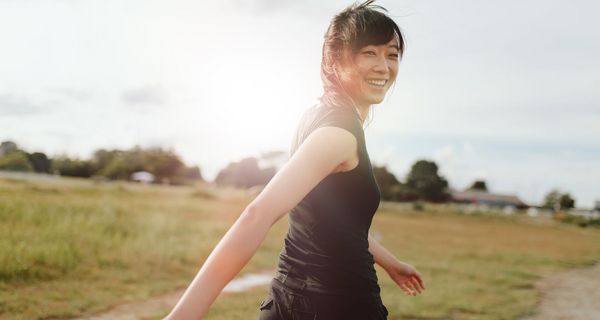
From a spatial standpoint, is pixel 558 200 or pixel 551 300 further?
pixel 558 200

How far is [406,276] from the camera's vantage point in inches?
104

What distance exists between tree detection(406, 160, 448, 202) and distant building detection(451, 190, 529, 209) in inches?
658

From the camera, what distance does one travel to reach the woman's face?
77.2 inches

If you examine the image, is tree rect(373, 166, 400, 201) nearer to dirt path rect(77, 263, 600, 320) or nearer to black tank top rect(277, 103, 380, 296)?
dirt path rect(77, 263, 600, 320)

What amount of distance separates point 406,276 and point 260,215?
4.68 feet

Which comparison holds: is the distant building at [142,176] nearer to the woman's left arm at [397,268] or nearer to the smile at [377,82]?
the woman's left arm at [397,268]

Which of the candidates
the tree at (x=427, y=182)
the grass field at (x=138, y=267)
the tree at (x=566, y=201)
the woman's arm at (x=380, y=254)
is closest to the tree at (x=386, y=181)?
the tree at (x=427, y=182)

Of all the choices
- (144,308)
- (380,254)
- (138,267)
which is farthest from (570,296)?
(380,254)

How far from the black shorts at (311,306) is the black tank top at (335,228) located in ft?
0.09

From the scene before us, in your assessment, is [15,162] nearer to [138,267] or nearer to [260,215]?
[138,267]

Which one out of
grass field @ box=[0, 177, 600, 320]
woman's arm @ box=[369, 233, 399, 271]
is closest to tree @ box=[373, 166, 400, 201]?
grass field @ box=[0, 177, 600, 320]

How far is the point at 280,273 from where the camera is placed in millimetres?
1904

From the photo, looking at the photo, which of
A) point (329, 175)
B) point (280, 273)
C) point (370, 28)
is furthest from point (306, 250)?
point (370, 28)

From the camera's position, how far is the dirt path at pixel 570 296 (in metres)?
8.66
